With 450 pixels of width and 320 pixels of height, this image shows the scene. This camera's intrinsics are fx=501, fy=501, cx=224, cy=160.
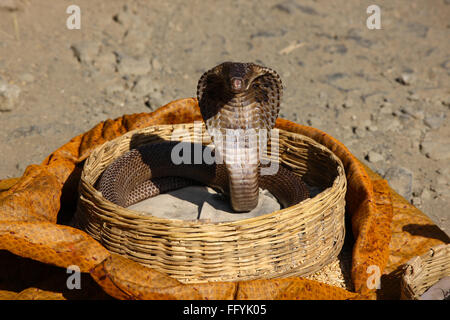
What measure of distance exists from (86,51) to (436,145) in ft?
11.3

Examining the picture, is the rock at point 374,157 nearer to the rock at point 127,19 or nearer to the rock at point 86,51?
the rock at point 86,51

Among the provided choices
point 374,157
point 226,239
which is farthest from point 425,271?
point 374,157

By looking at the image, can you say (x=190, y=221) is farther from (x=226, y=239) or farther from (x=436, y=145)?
(x=436, y=145)

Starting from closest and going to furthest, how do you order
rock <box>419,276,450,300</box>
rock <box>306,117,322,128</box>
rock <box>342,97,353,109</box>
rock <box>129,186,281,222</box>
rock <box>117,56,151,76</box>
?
rock <box>419,276,450,300</box> < rock <box>129,186,281,222</box> < rock <box>306,117,322,128</box> < rock <box>342,97,353,109</box> < rock <box>117,56,151,76</box>

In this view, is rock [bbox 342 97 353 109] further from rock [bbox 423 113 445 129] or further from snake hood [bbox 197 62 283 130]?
snake hood [bbox 197 62 283 130]

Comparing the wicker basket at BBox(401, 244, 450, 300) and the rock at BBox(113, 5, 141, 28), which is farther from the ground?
the rock at BBox(113, 5, 141, 28)

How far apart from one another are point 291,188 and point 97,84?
282 centimetres

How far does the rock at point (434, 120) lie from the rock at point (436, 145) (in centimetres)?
9

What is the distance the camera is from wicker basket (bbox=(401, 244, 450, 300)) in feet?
6.80

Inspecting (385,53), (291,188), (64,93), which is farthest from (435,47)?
(64,93)

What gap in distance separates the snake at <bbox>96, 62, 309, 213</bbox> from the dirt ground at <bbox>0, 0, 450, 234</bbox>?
1303mm

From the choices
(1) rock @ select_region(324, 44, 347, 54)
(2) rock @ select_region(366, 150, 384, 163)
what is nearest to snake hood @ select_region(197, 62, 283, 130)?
(2) rock @ select_region(366, 150, 384, 163)

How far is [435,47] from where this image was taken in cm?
544

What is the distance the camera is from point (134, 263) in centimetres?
212
